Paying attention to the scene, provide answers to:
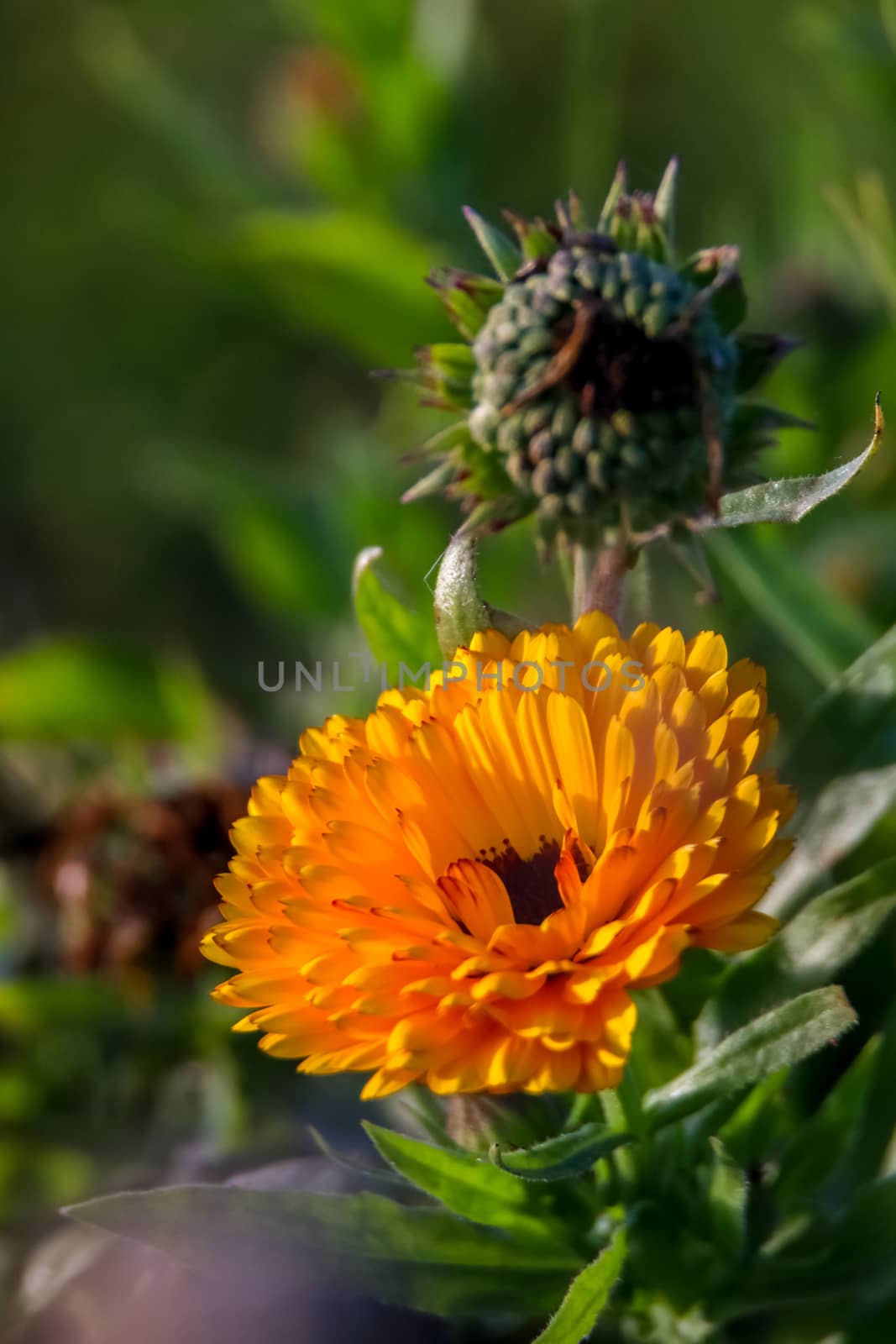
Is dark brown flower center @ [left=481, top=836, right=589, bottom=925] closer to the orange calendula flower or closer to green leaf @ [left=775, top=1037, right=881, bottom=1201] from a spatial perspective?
the orange calendula flower

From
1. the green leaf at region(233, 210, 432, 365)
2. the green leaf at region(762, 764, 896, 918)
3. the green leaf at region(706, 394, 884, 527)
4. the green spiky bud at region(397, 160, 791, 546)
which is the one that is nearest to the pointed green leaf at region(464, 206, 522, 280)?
the green spiky bud at region(397, 160, 791, 546)

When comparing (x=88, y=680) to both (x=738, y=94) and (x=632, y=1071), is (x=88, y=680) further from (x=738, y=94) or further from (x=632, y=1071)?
(x=738, y=94)

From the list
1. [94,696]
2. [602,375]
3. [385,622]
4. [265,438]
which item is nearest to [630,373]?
[602,375]

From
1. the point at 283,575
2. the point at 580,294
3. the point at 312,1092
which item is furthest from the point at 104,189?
the point at 580,294

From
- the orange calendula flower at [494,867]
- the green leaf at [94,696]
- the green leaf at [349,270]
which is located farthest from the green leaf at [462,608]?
the green leaf at [94,696]

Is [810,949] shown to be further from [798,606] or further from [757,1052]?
[798,606]

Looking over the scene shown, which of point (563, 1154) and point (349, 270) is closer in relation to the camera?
point (563, 1154)

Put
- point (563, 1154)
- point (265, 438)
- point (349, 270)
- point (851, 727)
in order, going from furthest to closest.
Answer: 1. point (265, 438)
2. point (349, 270)
3. point (851, 727)
4. point (563, 1154)

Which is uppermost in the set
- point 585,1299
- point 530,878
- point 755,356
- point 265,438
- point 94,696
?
point 265,438
